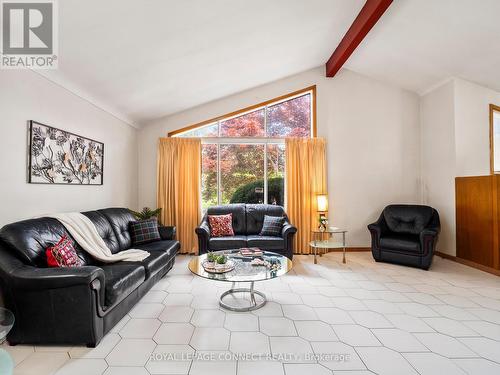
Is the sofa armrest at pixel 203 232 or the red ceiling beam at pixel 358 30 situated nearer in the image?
the red ceiling beam at pixel 358 30

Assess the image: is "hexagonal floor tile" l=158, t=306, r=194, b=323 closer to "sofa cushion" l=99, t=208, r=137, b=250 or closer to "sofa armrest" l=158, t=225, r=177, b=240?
"sofa cushion" l=99, t=208, r=137, b=250

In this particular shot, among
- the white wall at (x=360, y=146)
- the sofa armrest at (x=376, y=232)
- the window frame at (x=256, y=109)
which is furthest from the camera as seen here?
the window frame at (x=256, y=109)

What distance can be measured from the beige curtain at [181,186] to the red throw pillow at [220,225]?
678mm

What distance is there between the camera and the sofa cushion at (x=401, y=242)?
3918 millimetres

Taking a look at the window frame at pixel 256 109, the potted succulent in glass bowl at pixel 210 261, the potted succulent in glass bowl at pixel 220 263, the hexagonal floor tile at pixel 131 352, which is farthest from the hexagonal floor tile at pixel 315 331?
the window frame at pixel 256 109

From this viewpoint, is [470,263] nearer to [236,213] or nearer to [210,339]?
[236,213]

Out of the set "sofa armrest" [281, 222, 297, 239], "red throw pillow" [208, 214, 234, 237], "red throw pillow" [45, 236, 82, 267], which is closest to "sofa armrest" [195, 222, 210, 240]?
"red throw pillow" [208, 214, 234, 237]

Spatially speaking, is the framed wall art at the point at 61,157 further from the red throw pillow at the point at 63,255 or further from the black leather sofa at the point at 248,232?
the black leather sofa at the point at 248,232

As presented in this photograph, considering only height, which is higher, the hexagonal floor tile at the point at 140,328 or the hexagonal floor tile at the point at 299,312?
the hexagonal floor tile at the point at 299,312

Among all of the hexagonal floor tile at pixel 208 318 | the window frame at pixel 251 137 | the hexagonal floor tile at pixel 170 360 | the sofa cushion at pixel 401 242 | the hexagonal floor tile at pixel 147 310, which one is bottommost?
the hexagonal floor tile at pixel 170 360

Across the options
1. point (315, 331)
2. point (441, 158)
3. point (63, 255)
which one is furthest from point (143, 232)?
point (441, 158)

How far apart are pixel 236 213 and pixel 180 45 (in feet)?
9.32

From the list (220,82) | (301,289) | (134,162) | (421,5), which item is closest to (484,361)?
(301,289)

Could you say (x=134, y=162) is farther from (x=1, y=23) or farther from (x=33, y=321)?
(x=33, y=321)
